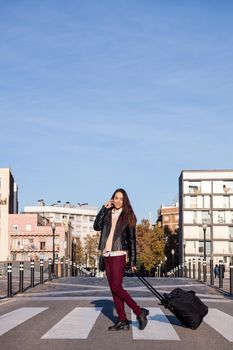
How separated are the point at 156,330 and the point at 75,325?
4.18 ft

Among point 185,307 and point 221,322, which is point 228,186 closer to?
point 221,322

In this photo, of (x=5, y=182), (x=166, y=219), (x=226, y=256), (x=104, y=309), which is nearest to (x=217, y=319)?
(x=104, y=309)

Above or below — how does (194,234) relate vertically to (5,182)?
below

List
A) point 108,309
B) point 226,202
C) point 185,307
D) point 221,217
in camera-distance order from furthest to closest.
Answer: point 226,202
point 221,217
point 108,309
point 185,307

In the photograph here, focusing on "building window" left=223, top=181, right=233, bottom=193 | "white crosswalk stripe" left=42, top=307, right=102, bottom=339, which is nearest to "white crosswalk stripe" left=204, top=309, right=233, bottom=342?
"white crosswalk stripe" left=42, top=307, right=102, bottom=339

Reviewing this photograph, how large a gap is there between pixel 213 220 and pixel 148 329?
93.7 meters

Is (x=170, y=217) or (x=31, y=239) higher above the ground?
(x=170, y=217)

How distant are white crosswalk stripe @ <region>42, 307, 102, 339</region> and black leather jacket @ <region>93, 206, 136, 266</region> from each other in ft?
3.76

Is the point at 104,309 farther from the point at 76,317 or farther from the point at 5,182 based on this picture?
the point at 5,182

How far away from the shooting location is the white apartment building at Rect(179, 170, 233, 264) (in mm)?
99812

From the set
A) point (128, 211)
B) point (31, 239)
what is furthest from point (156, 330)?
point (31, 239)

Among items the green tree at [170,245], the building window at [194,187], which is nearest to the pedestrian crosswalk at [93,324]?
the building window at [194,187]

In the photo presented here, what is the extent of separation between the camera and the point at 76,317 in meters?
10.7

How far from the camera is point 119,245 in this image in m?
8.94
